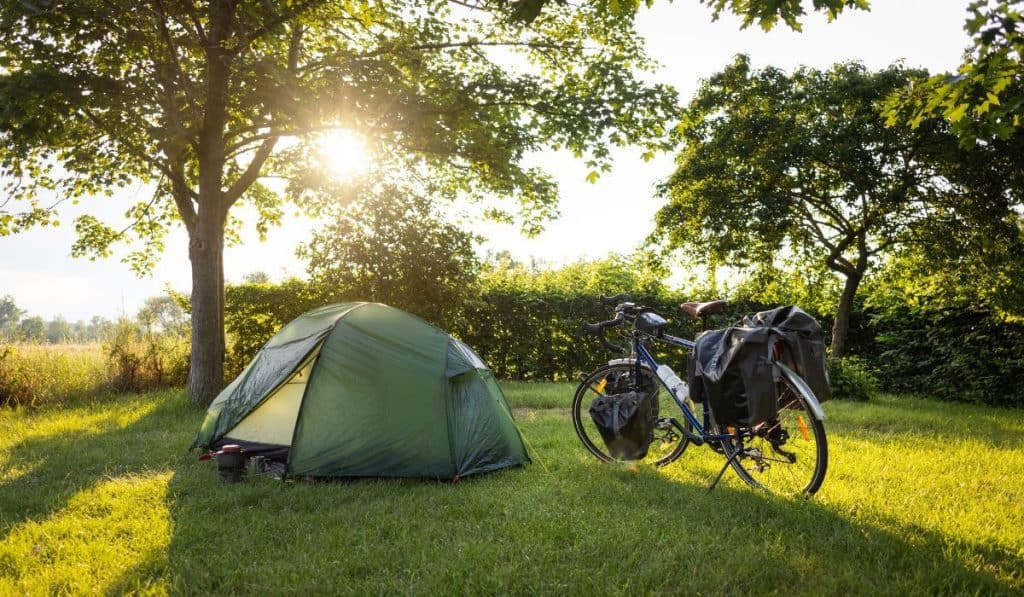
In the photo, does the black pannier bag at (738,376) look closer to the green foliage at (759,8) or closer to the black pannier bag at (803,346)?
the black pannier bag at (803,346)

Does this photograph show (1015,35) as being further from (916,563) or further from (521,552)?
(521,552)

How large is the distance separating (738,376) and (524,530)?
1623mm

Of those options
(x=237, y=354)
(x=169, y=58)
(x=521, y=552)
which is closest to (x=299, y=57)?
(x=169, y=58)

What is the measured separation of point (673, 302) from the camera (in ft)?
43.1

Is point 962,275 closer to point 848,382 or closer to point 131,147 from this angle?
point 848,382

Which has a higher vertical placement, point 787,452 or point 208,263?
point 208,263

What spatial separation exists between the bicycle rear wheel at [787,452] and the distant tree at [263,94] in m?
5.26

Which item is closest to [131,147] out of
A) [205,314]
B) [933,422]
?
[205,314]

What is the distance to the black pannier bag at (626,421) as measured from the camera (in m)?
4.77

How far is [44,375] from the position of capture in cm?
958

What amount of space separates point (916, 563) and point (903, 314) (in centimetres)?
1058

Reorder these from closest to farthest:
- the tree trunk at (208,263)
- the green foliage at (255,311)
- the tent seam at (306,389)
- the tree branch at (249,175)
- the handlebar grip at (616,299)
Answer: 1. the tent seam at (306,389)
2. the handlebar grip at (616,299)
3. the tree trunk at (208,263)
4. the tree branch at (249,175)
5. the green foliage at (255,311)

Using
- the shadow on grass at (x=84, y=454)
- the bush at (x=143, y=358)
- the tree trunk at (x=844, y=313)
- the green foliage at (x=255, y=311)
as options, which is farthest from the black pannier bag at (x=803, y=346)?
the bush at (x=143, y=358)

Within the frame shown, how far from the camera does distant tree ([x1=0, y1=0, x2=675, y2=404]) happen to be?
292 inches
